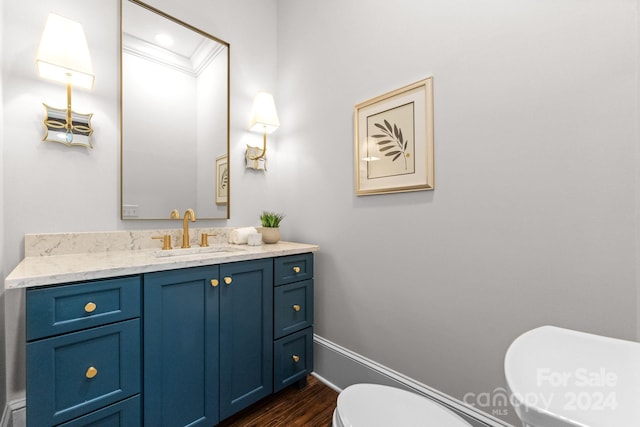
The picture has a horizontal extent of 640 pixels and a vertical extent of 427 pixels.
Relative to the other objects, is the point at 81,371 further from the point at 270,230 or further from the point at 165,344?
the point at 270,230

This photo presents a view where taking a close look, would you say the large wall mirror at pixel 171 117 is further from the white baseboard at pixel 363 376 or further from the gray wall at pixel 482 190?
the white baseboard at pixel 363 376

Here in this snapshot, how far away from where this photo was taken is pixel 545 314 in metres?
1.07

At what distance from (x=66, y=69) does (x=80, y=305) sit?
3.60 feet

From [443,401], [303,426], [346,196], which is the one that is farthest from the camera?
[346,196]

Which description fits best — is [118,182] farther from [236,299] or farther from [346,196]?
[346,196]

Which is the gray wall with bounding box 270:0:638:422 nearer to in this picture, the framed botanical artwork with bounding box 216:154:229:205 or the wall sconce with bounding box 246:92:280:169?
the wall sconce with bounding box 246:92:280:169

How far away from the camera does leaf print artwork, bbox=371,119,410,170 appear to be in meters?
1.50

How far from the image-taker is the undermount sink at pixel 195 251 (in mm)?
1539

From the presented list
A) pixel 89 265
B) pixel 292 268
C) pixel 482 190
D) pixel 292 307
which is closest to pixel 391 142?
pixel 482 190

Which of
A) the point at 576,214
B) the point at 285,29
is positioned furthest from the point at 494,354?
the point at 285,29

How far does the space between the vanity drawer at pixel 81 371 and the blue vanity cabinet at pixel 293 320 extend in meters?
0.72

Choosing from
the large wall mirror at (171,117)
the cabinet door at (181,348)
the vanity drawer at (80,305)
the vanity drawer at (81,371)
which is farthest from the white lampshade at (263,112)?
the vanity drawer at (81,371)

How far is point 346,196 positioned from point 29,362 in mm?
1571

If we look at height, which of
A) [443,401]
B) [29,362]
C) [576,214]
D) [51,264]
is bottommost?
[443,401]
